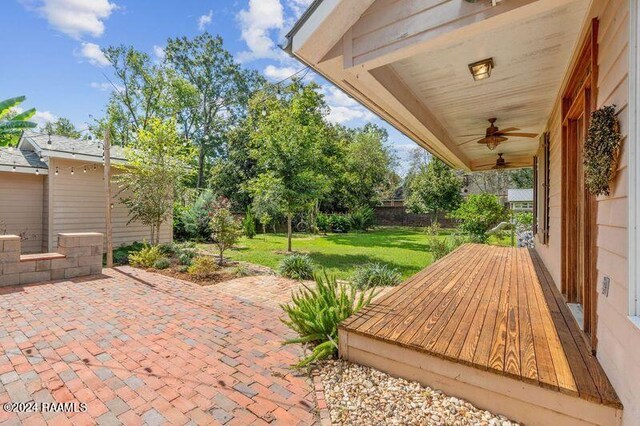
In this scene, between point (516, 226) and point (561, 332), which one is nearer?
point (561, 332)

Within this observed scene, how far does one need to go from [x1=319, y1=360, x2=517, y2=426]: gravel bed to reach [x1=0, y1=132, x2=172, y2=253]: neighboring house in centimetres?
968

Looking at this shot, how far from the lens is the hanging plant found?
1.75 m

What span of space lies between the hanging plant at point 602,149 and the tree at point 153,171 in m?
9.28

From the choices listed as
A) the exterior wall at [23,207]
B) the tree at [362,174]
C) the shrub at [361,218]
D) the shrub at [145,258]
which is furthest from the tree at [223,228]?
the shrub at [361,218]

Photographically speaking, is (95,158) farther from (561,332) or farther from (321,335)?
(561,332)

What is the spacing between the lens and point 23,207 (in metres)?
9.06

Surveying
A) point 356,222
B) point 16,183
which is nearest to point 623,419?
point 16,183

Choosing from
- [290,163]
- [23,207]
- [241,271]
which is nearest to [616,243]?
[241,271]

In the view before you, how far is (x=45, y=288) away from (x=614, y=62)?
7.80 meters

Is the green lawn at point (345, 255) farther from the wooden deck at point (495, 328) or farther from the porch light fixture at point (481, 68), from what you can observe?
the porch light fixture at point (481, 68)

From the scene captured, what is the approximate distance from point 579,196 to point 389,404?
118 inches

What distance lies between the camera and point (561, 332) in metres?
2.71

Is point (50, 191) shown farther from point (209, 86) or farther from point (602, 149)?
point (209, 86)

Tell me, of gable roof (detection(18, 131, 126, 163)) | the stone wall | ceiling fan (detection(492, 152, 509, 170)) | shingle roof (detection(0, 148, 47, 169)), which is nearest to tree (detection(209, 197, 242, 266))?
the stone wall
